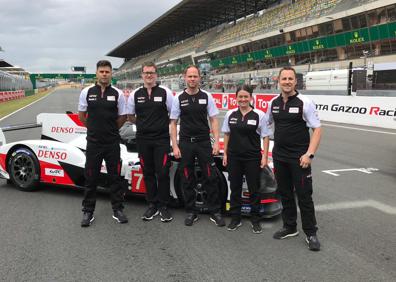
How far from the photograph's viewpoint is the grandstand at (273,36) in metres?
32.3

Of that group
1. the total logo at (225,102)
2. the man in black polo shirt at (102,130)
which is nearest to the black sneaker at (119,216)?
the man in black polo shirt at (102,130)

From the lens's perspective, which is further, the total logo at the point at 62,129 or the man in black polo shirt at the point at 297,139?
the total logo at the point at 62,129

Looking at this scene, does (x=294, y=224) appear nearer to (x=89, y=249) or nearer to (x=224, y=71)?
(x=89, y=249)

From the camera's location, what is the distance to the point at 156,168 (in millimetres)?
4832

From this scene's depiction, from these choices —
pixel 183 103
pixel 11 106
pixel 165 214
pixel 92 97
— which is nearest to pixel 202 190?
pixel 165 214

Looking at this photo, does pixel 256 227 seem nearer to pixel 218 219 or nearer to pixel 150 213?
pixel 218 219

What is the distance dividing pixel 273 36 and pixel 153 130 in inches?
1680

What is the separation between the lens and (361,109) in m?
15.4

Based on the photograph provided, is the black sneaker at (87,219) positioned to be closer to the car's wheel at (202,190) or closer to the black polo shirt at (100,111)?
the black polo shirt at (100,111)

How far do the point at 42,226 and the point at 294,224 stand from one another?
2649 millimetres

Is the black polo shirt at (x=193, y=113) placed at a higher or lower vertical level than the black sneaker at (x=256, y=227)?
higher

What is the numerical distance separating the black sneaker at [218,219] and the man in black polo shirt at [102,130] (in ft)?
3.17

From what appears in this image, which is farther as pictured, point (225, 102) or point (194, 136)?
point (225, 102)

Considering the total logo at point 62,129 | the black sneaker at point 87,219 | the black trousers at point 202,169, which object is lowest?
the black sneaker at point 87,219
